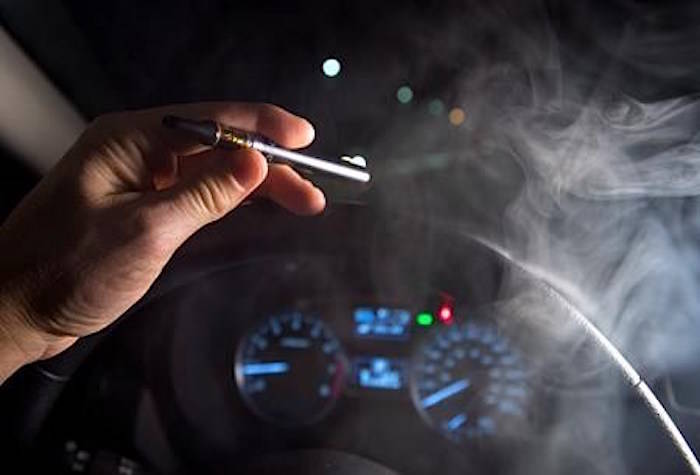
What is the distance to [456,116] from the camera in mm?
1312

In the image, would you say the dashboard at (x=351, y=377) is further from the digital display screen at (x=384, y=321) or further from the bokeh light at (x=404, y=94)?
the bokeh light at (x=404, y=94)

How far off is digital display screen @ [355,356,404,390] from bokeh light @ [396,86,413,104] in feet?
0.94

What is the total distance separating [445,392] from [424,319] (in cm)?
8

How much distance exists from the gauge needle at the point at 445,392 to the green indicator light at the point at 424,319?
0.07 meters

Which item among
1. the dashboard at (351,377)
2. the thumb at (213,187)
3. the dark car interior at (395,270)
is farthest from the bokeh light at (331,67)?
the thumb at (213,187)

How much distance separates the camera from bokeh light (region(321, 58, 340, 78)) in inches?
52.7

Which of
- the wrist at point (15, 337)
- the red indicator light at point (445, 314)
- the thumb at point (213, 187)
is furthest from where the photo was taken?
the red indicator light at point (445, 314)

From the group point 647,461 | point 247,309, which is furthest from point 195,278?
point 647,461

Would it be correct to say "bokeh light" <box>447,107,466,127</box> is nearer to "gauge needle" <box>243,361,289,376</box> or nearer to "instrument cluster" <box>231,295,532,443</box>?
"instrument cluster" <box>231,295,532,443</box>

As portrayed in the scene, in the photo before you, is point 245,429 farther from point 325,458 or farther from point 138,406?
point 325,458

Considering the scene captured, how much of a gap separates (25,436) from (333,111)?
484 mm

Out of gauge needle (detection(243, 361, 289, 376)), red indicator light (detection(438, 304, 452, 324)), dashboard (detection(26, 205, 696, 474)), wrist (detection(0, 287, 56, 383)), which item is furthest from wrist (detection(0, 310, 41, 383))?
red indicator light (detection(438, 304, 452, 324))

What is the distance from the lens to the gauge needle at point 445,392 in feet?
4.34

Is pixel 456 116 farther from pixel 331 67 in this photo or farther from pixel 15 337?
pixel 15 337
